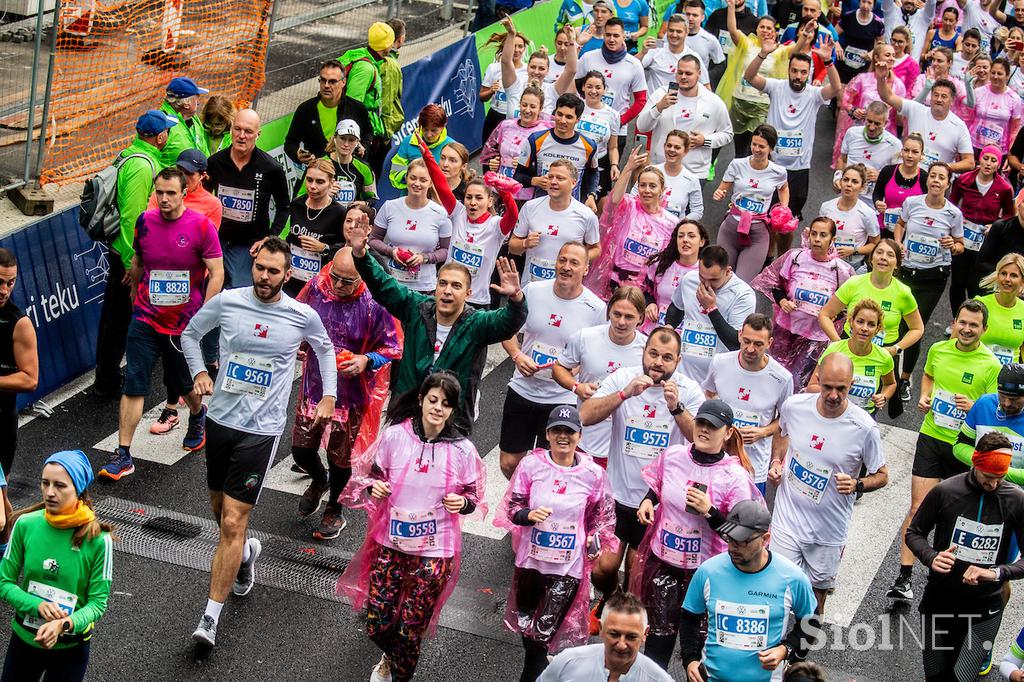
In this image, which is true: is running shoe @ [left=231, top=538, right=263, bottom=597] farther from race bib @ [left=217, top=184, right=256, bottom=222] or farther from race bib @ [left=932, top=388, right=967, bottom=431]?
race bib @ [left=932, top=388, right=967, bottom=431]

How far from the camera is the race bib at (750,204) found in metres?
12.7

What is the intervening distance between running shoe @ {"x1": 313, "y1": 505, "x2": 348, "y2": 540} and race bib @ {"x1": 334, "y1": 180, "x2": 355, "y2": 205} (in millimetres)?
3426

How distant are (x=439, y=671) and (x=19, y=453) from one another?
3770 millimetres

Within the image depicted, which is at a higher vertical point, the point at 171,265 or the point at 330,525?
the point at 171,265


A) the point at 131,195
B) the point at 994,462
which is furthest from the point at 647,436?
the point at 131,195

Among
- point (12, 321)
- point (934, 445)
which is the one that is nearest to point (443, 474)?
point (12, 321)

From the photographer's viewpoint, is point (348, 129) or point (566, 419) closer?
point (566, 419)

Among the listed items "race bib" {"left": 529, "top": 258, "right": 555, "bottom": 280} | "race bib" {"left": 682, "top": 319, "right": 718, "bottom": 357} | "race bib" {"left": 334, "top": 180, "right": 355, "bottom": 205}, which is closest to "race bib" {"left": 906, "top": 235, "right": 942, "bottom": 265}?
"race bib" {"left": 682, "top": 319, "right": 718, "bottom": 357}

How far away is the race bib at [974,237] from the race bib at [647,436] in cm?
579

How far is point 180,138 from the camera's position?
11.4 metres

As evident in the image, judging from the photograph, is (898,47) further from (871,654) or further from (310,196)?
(871,654)

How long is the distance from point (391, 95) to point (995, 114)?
6453 millimetres

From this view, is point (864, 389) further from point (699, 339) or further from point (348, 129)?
point (348, 129)

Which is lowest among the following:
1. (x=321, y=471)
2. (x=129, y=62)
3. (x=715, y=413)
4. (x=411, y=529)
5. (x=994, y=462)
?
(x=321, y=471)
